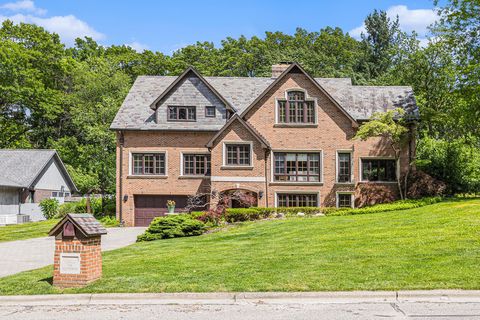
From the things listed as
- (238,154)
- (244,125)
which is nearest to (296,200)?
(238,154)

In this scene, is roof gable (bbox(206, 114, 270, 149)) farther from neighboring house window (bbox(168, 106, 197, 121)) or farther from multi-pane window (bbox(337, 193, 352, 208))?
multi-pane window (bbox(337, 193, 352, 208))

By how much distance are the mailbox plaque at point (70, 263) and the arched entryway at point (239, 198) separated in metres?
18.7

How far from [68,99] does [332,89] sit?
32285mm

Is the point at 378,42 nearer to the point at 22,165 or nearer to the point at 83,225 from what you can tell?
the point at 22,165

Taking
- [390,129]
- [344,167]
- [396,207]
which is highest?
[390,129]

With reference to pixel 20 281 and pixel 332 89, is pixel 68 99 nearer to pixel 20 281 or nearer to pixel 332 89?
pixel 332 89

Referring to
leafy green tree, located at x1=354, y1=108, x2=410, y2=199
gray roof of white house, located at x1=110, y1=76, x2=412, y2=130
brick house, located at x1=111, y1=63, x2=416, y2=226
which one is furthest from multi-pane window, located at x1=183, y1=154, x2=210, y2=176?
leafy green tree, located at x1=354, y1=108, x2=410, y2=199

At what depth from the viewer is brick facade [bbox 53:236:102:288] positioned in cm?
1090

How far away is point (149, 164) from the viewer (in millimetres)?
32969

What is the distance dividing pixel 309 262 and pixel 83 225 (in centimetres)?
541

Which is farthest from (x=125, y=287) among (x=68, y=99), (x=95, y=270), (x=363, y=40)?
(x=363, y=40)

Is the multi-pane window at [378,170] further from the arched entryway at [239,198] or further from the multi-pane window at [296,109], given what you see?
the arched entryway at [239,198]

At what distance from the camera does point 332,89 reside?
3500 cm

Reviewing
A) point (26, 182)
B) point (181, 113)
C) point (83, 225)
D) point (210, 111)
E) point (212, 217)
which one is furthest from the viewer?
point (26, 182)
